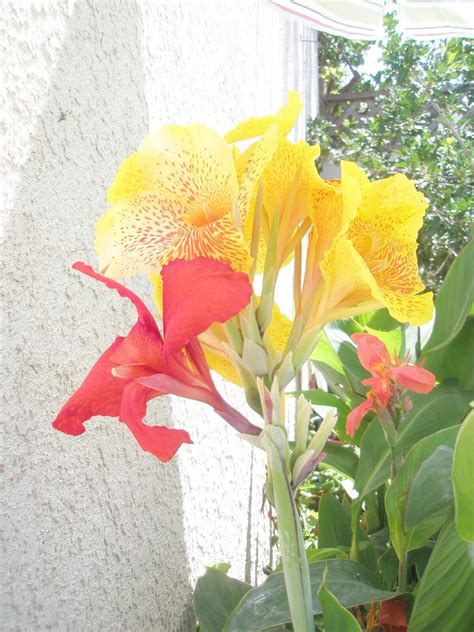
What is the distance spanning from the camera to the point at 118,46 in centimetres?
115

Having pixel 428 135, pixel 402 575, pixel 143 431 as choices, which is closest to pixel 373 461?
pixel 402 575

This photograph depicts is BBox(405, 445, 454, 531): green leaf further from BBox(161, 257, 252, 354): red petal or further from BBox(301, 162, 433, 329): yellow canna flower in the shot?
BBox(161, 257, 252, 354): red petal

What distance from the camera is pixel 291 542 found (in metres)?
0.46

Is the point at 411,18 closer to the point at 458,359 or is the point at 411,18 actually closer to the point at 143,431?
the point at 458,359

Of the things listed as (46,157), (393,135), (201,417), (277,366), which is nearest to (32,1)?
(46,157)

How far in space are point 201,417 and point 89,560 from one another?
629mm

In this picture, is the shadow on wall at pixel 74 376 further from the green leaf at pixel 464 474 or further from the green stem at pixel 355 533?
the green leaf at pixel 464 474

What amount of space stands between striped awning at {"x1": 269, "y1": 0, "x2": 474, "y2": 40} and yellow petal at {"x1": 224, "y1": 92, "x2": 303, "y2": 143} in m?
1.75

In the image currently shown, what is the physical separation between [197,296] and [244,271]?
6 cm

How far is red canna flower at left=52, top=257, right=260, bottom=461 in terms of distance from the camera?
16.1 inches

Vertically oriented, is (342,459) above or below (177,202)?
below

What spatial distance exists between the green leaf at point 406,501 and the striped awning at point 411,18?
1608 mm

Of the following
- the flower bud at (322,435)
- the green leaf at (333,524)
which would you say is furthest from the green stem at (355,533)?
the flower bud at (322,435)

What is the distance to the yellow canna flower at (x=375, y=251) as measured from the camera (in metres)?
0.50
